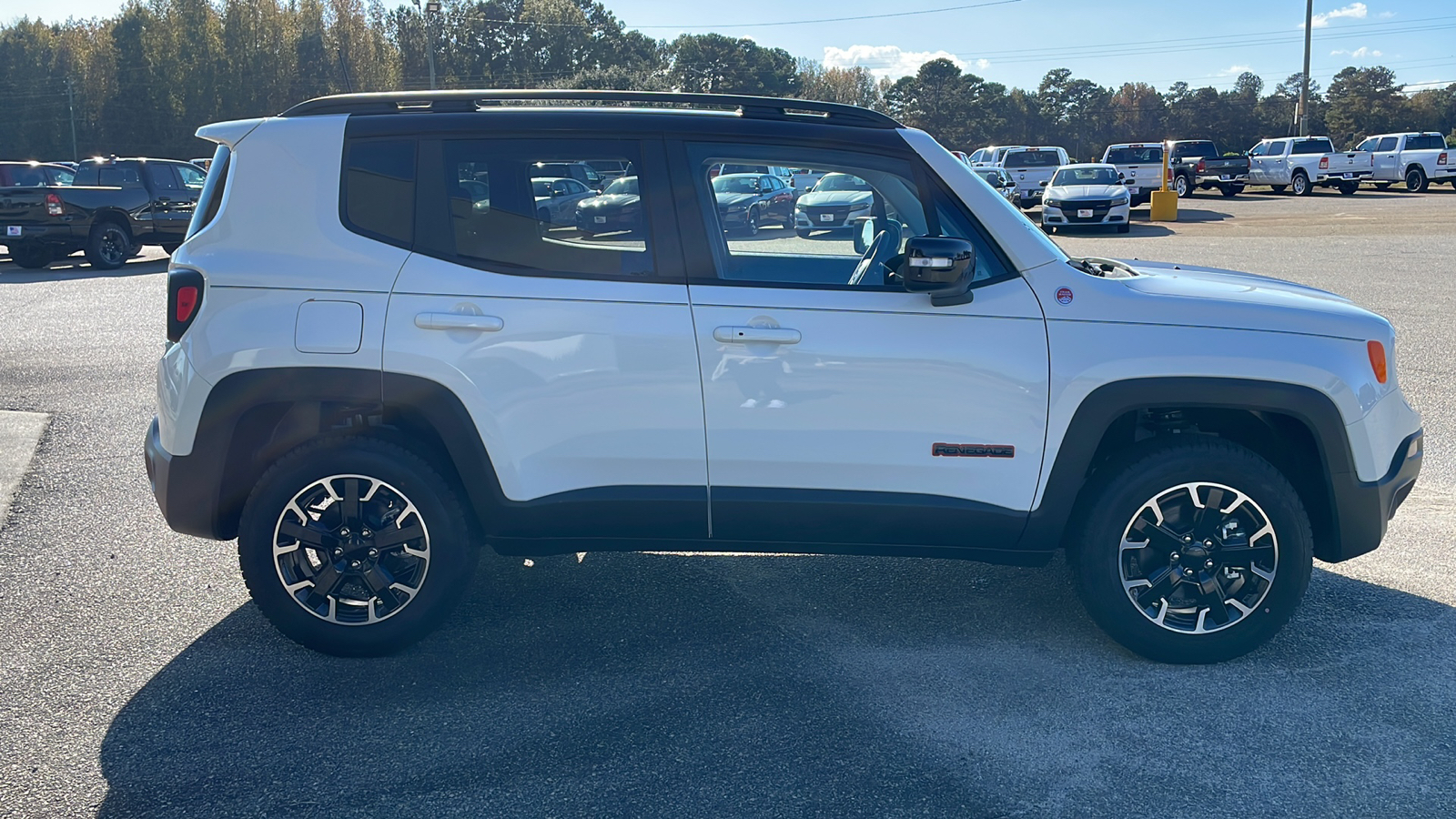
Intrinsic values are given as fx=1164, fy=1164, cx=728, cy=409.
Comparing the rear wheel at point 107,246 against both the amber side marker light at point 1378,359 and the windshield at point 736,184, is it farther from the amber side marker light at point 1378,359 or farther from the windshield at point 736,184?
the amber side marker light at point 1378,359

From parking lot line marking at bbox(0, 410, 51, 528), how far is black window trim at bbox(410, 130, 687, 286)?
326 centimetres

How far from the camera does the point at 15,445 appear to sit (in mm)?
7281

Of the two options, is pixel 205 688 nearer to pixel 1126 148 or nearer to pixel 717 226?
pixel 717 226

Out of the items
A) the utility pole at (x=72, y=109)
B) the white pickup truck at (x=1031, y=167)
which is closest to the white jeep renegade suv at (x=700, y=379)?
the white pickup truck at (x=1031, y=167)

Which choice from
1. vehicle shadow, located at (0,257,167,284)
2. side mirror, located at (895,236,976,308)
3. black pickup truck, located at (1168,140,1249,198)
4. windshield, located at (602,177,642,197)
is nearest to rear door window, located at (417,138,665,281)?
windshield, located at (602,177,642,197)

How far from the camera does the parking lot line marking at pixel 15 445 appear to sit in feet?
20.6

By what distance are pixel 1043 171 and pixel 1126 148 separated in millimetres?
2869

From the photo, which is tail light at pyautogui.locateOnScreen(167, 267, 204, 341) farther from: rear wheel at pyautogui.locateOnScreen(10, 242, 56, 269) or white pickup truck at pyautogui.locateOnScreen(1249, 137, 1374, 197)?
white pickup truck at pyautogui.locateOnScreen(1249, 137, 1374, 197)

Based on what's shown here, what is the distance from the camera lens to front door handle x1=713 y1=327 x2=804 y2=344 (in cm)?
384

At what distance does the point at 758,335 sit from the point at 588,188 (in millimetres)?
818

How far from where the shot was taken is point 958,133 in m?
96.5

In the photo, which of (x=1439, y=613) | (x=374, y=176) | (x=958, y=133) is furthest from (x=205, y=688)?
(x=958, y=133)

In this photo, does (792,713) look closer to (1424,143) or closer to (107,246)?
(107,246)

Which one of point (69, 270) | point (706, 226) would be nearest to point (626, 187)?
point (706, 226)
